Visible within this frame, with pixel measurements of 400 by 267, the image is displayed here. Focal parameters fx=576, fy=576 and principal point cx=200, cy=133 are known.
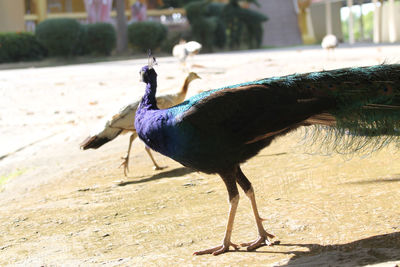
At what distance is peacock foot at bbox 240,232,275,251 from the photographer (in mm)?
4059

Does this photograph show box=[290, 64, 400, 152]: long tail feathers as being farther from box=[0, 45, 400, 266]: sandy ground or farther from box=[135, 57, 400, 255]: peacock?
box=[0, 45, 400, 266]: sandy ground

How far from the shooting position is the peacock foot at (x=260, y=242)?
406 cm

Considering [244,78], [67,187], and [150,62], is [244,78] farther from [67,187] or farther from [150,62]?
[150,62]

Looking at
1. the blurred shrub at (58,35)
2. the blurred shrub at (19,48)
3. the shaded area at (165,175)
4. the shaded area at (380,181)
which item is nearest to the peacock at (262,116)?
the shaded area at (380,181)

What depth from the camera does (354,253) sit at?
12.2ft

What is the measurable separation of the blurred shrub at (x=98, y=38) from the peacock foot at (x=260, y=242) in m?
24.3

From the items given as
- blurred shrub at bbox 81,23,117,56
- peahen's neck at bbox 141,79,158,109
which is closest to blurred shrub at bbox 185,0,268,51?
blurred shrub at bbox 81,23,117,56

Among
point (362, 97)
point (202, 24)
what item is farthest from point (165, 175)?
point (202, 24)

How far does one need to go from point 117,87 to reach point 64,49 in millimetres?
13356

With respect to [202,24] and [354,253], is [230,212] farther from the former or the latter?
[202,24]

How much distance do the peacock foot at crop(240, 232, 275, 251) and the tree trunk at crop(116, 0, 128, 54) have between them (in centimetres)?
2432

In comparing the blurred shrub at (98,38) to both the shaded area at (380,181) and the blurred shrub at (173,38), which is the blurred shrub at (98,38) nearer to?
the blurred shrub at (173,38)

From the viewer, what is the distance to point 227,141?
3.83 m

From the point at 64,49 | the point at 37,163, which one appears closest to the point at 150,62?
the point at 37,163
